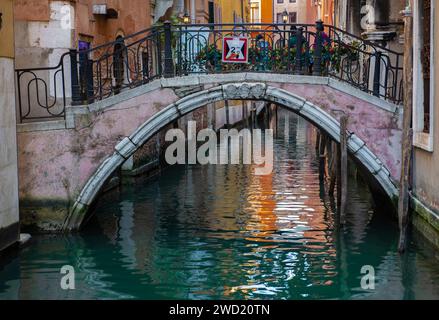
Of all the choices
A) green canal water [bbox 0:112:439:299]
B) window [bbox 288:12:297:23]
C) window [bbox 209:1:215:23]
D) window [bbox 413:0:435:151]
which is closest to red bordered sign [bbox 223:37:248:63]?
window [bbox 413:0:435:151]

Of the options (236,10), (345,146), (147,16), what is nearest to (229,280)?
(345,146)

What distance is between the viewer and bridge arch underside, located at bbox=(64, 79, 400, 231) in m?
9.80

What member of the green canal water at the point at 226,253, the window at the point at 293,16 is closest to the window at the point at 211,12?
the green canal water at the point at 226,253

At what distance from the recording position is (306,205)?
40.2 ft

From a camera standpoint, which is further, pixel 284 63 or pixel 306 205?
pixel 306 205

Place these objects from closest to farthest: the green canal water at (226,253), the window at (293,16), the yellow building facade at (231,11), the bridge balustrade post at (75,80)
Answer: the green canal water at (226,253) → the bridge balustrade post at (75,80) → the yellow building facade at (231,11) → the window at (293,16)

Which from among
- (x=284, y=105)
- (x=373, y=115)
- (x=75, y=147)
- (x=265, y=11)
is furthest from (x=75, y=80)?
(x=265, y=11)

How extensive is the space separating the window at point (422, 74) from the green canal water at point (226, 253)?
1.19 meters

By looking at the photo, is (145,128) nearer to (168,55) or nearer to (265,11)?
(168,55)

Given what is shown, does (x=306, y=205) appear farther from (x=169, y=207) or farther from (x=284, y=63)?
(x=284, y=63)

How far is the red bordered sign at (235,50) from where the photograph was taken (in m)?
9.87

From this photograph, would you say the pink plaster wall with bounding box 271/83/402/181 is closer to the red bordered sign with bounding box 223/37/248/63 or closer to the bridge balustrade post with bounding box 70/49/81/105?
the red bordered sign with bounding box 223/37/248/63

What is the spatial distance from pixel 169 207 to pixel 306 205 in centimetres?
200

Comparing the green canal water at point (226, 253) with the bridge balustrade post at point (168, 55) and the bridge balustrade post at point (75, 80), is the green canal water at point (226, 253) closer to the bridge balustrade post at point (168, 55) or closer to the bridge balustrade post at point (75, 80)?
the bridge balustrade post at point (75, 80)
